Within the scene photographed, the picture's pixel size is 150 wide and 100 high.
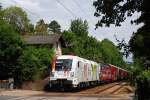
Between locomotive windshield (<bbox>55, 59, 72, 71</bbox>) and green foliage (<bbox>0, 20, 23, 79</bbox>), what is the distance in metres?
6.12

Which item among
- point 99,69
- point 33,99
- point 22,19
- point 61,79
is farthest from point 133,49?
point 22,19

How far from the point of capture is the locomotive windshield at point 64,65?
44.0m

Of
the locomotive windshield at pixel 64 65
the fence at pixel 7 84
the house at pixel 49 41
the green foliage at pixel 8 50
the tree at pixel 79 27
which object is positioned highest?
the tree at pixel 79 27

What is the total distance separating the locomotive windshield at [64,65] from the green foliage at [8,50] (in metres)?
6.12

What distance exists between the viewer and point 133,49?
57.6ft

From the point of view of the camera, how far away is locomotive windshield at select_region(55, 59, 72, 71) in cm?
4400

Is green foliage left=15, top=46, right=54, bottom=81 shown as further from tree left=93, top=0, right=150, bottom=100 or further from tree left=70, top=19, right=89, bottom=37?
tree left=70, top=19, right=89, bottom=37

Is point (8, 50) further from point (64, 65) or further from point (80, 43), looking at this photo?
point (80, 43)

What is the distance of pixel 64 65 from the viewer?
44219 mm

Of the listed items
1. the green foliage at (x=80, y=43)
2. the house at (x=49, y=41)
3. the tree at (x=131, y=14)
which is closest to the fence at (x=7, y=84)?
the house at (x=49, y=41)

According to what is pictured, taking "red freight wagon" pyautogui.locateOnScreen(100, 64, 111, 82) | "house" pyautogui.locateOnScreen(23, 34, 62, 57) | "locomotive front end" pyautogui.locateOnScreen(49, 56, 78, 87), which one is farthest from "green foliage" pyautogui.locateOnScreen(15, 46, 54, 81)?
"house" pyautogui.locateOnScreen(23, 34, 62, 57)

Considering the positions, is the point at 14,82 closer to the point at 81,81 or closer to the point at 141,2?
the point at 81,81

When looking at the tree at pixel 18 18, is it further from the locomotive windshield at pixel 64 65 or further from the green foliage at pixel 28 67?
the locomotive windshield at pixel 64 65

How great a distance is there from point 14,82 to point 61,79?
771cm
